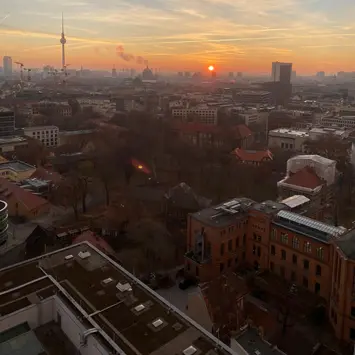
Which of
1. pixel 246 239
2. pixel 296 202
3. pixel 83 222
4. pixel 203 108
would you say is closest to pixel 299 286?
pixel 246 239

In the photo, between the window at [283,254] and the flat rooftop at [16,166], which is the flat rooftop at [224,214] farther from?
the flat rooftop at [16,166]

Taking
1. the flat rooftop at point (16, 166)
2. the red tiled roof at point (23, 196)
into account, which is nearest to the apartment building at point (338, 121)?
the flat rooftop at point (16, 166)

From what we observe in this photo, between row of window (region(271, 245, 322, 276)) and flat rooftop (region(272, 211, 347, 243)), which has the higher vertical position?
flat rooftop (region(272, 211, 347, 243))

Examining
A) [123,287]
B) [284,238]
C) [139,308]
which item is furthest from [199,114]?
[139,308]

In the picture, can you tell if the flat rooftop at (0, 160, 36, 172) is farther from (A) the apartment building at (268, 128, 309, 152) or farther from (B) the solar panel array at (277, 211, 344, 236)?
(A) the apartment building at (268, 128, 309, 152)

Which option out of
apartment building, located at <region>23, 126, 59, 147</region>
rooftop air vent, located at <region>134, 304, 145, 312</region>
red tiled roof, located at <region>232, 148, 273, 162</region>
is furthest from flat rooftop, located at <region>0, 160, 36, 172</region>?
rooftop air vent, located at <region>134, 304, 145, 312</region>

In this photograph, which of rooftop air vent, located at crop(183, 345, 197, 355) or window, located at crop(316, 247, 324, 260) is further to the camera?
window, located at crop(316, 247, 324, 260)
